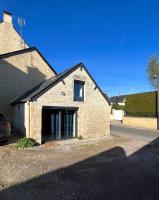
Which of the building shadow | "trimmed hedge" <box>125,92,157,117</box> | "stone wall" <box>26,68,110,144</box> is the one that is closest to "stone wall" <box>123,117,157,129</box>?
"trimmed hedge" <box>125,92,157,117</box>

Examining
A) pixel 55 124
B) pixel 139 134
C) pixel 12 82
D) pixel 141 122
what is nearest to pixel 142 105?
pixel 141 122

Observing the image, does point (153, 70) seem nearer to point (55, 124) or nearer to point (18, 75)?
point (18, 75)

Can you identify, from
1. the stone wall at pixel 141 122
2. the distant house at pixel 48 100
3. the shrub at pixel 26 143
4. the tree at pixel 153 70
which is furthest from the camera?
the tree at pixel 153 70

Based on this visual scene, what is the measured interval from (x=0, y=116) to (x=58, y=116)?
3.88 m

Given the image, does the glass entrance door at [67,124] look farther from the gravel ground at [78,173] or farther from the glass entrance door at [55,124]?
the gravel ground at [78,173]

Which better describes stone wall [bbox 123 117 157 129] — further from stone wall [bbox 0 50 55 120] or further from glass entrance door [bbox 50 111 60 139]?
glass entrance door [bbox 50 111 60 139]

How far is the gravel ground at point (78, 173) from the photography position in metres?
5.75

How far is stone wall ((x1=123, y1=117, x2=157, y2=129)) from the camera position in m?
24.1

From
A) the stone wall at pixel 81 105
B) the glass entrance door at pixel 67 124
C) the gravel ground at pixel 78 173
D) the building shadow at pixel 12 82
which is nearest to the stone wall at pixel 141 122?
the stone wall at pixel 81 105

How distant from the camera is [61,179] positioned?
6.82 metres

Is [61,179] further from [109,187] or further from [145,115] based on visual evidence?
[145,115]

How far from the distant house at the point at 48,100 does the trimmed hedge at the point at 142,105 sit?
31.0 ft

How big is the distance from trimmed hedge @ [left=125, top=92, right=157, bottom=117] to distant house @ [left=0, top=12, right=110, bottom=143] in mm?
9454

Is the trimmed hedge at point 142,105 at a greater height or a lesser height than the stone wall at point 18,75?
lesser
